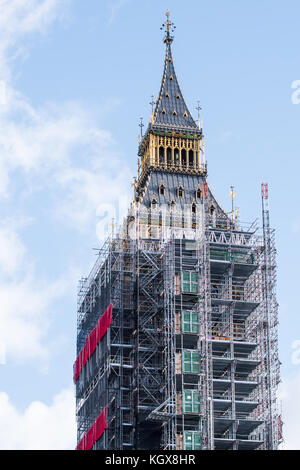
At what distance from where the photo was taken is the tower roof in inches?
6816

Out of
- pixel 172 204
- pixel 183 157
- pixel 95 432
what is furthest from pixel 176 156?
pixel 95 432

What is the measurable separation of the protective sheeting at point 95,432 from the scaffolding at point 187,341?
0.68 meters

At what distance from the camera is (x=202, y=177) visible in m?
167

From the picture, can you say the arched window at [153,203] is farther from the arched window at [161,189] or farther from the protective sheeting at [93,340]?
the protective sheeting at [93,340]

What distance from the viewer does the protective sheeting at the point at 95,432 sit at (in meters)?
143

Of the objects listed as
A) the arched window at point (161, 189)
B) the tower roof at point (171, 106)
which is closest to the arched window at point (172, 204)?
the arched window at point (161, 189)

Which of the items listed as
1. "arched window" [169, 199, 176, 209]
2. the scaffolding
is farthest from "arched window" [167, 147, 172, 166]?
the scaffolding

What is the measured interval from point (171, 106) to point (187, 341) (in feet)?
144

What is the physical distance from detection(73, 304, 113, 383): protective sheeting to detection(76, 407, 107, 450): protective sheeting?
28.5 ft

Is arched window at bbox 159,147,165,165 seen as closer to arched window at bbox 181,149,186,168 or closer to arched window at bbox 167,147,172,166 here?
arched window at bbox 167,147,172,166

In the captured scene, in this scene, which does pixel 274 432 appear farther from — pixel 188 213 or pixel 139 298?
pixel 188 213

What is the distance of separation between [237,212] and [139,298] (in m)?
22.7
